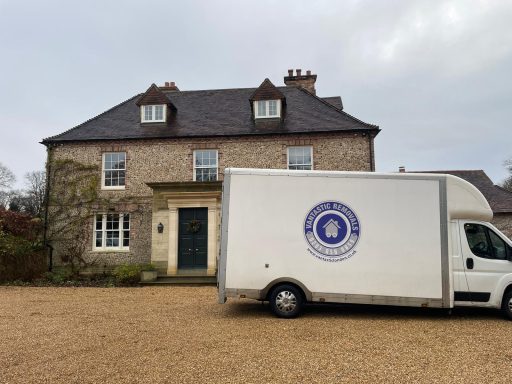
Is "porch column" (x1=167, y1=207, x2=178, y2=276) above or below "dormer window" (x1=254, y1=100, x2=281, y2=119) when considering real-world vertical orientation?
below

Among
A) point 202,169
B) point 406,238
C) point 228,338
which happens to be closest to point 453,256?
point 406,238

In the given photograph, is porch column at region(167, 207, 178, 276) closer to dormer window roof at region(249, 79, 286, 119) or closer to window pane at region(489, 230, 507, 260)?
dormer window roof at region(249, 79, 286, 119)

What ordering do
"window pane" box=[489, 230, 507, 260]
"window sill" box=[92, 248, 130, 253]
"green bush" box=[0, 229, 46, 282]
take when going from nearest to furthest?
"window pane" box=[489, 230, 507, 260] → "green bush" box=[0, 229, 46, 282] → "window sill" box=[92, 248, 130, 253]

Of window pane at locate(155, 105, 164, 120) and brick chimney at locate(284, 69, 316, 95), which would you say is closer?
window pane at locate(155, 105, 164, 120)

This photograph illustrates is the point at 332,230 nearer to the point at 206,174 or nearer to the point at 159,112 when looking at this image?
the point at 206,174

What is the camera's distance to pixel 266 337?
6.47 m

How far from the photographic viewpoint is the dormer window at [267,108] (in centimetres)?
1841

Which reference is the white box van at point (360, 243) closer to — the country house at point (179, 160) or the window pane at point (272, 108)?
the country house at point (179, 160)

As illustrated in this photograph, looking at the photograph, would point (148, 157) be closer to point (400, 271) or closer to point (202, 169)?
point (202, 169)

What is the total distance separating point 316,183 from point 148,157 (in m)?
11.6

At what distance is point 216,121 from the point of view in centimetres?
1878

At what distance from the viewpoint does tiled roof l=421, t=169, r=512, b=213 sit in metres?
24.2

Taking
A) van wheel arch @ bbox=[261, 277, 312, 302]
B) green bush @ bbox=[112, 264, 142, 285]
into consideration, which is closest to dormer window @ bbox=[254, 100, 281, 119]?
green bush @ bbox=[112, 264, 142, 285]

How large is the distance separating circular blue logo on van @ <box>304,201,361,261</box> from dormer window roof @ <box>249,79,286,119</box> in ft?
36.2
